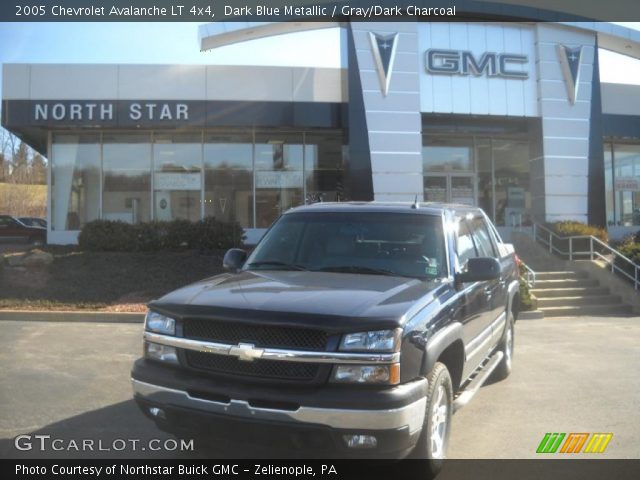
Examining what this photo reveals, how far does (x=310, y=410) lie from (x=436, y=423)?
1.05 meters

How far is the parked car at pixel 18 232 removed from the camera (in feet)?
84.0

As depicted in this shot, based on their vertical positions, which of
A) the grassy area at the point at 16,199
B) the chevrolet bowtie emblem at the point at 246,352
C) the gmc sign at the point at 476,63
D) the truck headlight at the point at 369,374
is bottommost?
the truck headlight at the point at 369,374

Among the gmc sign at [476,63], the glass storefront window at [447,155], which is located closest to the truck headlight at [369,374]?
the gmc sign at [476,63]

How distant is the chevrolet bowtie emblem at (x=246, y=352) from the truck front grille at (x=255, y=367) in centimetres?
5

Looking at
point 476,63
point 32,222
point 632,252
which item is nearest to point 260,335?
point 632,252

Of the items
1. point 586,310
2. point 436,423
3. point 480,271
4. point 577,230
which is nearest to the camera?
point 436,423

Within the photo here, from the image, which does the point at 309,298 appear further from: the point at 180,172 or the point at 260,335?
the point at 180,172

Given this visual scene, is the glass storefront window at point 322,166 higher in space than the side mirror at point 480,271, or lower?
higher

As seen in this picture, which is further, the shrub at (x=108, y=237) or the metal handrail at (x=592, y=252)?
the shrub at (x=108, y=237)

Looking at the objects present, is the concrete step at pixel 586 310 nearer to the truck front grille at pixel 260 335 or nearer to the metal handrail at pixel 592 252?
the metal handrail at pixel 592 252

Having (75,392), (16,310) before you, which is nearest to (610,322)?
(75,392)

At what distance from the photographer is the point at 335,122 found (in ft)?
56.3

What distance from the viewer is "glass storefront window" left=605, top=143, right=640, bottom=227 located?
21.3 metres

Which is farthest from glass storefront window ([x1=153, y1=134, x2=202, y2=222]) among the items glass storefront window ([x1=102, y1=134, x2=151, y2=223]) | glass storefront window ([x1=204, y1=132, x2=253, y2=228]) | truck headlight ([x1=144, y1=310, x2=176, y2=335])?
truck headlight ([x1=144, y1=310, x2=176, y2=335])
